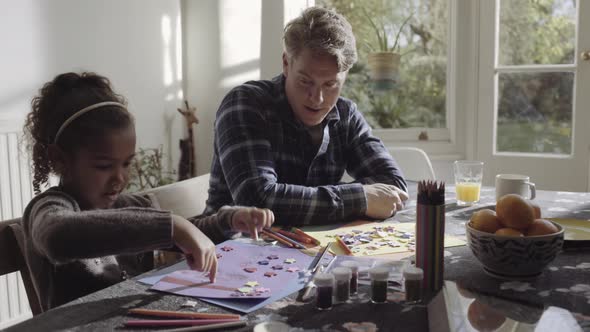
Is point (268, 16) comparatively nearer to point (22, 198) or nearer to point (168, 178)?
point (168, 178)

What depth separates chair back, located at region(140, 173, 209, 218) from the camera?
149 centimetres

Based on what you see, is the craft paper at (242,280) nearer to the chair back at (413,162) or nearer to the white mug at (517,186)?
the white mug at (517,186)

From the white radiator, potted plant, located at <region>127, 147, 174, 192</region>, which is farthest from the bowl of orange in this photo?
potted plant, located at <region>127, 147, 174, 192</region>

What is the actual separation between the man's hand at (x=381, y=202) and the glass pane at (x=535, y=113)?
193cm

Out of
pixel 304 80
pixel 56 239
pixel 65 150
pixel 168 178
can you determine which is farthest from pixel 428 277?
pixel 168 178

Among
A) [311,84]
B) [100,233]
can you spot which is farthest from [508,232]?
[311,84]

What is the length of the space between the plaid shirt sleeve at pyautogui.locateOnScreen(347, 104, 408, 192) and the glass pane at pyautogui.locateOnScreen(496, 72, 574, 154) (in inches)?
64.3

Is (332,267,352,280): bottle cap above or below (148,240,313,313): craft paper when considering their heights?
above

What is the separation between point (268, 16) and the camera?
3158mm

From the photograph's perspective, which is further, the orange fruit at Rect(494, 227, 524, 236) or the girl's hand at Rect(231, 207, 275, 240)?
the girl's hand at Rect(231, 207, 275, 240)

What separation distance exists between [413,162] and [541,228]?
151cm

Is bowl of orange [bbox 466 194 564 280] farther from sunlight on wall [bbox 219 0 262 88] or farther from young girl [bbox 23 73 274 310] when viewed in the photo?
sunlight on wall [bbox 219 0 262 88]

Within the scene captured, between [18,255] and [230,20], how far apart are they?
2.37 metres

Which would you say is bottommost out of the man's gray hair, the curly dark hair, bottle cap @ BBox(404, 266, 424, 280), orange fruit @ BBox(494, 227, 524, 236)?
bottle cap @ BBox(404, 266, 424, 280)
